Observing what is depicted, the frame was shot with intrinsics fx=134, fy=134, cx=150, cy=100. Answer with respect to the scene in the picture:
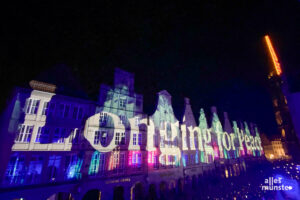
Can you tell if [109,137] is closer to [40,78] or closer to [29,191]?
[29,191]

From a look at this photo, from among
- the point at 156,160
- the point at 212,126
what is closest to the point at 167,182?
the point at 156,160

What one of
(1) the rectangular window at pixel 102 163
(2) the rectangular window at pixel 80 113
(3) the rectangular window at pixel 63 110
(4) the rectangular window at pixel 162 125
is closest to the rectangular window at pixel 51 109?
(3) the rectangular window at pixel 63 110

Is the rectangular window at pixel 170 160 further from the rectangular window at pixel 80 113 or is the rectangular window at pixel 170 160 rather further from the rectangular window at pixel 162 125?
the rectangular window at pixel 80 113

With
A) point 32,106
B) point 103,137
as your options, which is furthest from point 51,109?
point 103,137

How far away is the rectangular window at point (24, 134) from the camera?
1049 cm

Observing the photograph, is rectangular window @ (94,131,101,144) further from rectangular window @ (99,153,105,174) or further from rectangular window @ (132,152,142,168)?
rectangular window @ (132,152,142,168)

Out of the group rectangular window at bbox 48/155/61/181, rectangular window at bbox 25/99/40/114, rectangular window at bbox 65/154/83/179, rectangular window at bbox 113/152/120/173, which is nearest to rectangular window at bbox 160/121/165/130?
rectangular window at bbox 113/152/120/173

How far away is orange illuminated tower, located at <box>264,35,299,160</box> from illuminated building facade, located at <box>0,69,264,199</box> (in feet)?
123

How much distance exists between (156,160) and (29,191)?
11934 millimetres

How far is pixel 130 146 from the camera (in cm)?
1538

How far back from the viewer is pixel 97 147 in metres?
13.3

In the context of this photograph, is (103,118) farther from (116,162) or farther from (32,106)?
(32,106)

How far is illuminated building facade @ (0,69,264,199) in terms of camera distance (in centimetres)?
1038

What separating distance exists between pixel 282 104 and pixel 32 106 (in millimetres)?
65568
